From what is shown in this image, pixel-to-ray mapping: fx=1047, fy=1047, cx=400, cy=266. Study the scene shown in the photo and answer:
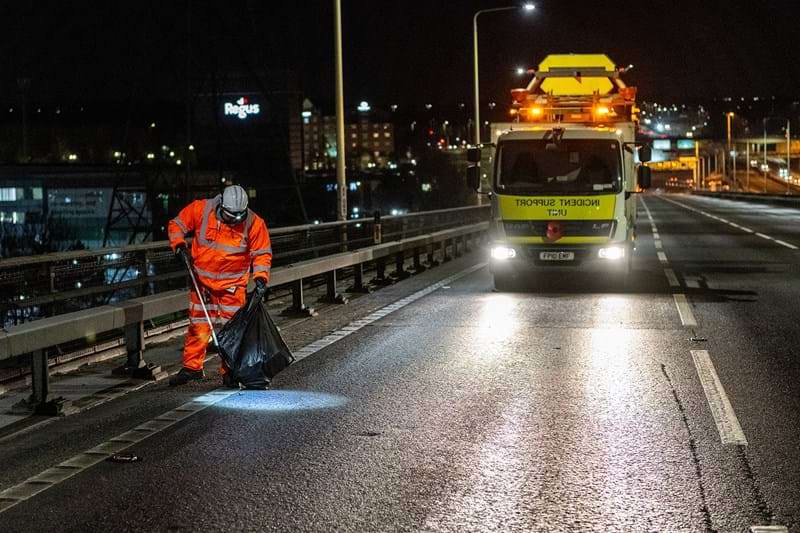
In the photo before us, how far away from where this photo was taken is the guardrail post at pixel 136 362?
29.3 ft

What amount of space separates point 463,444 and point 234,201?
10.2 ft

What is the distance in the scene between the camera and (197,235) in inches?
337

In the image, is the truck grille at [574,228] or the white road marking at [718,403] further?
the truck grille at [574,228]

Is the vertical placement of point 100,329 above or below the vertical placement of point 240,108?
below

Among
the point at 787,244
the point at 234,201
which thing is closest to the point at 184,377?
the point at 234,201

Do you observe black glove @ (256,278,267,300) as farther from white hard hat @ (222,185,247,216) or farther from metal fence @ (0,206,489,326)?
metal fence @ (0,206,489,326)

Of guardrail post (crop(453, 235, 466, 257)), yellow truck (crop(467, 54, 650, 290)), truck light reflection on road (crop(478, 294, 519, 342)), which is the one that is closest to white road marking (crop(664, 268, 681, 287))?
yellow truck (crop(467, 54, 650, 290))

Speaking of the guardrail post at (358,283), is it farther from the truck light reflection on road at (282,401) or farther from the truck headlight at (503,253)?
the truck light reflection on road at (282,401)

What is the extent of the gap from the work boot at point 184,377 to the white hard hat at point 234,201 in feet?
4.60

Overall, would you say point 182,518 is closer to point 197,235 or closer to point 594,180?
point 197,235

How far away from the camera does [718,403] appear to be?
25.0 feet

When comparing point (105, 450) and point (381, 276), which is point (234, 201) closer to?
point (105, 450)

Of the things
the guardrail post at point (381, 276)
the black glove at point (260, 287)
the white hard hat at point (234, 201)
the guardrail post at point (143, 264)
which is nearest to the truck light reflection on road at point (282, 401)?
the black glove at point (260, 287)

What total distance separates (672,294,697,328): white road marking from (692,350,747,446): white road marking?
2435 mm
